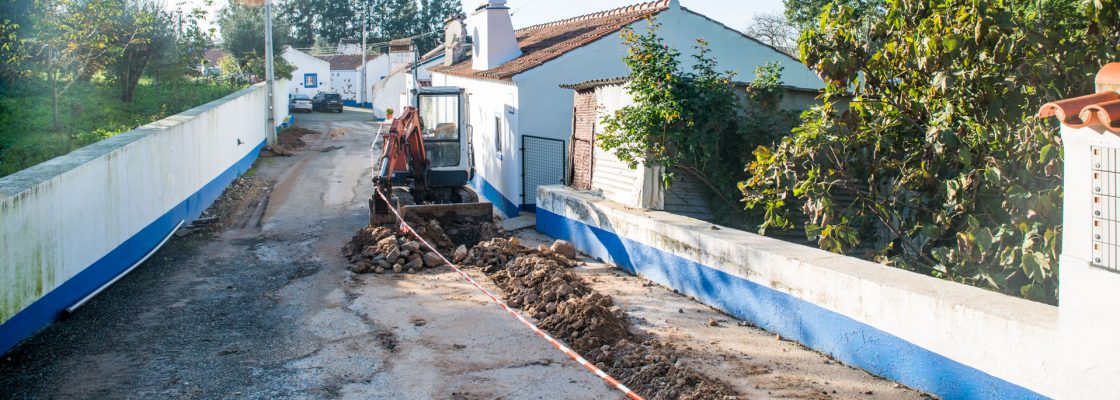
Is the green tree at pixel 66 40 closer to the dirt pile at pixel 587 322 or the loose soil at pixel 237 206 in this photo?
the loose soil at pixel 237 206

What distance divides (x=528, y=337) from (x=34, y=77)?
1632 cm

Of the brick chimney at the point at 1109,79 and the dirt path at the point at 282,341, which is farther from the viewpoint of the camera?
the dirt path at the point at 282,341

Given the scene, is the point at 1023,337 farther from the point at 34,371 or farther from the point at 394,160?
the point at 394,160

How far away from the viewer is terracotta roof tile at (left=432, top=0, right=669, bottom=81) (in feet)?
63.6

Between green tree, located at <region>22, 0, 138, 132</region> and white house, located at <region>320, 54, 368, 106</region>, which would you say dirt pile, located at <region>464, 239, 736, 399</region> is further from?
white house, located at <region>320, 54, 368, 106</region>

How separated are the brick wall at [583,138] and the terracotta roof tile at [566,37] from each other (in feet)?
8.61

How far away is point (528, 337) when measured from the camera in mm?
9570

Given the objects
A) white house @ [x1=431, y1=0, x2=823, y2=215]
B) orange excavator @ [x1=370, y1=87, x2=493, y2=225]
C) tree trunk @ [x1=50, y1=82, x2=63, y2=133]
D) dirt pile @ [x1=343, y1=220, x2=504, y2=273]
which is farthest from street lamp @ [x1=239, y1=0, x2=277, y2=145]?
dirt pile @ [x1=343, y1=220, x2=504, y2=273]

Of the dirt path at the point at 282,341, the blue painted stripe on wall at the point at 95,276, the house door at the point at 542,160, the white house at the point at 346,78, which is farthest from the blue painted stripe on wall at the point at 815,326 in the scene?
the white house at the point at 346,78

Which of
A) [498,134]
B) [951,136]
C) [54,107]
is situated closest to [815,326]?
[951,136]

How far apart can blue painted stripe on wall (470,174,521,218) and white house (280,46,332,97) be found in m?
45.1

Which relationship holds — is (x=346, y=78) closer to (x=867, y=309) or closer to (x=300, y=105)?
(x=300, y=105)

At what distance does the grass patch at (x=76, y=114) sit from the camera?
52.7 feet

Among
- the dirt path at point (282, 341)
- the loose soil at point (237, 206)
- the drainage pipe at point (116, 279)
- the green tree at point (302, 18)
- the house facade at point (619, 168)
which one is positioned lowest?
the dirt path at point (282, 341)
